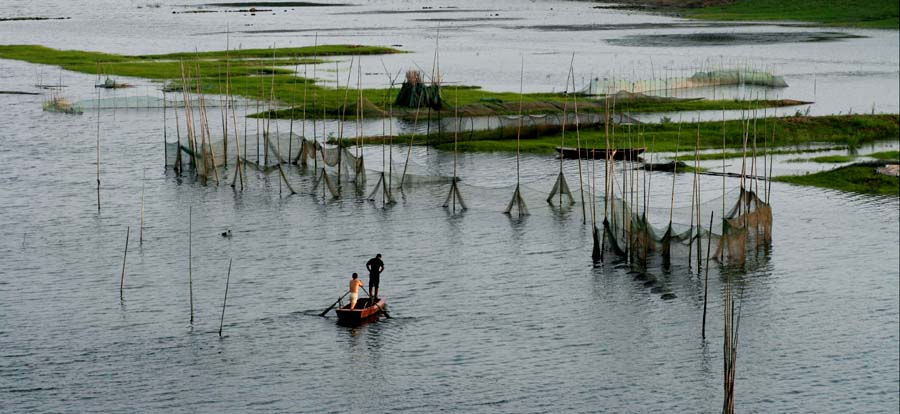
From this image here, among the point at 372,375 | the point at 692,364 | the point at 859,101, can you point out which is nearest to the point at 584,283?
the point at 692,364

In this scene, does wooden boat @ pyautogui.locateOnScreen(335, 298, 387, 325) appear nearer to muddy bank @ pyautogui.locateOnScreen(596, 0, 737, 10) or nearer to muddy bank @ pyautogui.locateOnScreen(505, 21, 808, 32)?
muddy bank @ pyautogui.locateOnScreen(505, 21, 808, 32)

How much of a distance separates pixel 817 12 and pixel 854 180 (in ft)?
311

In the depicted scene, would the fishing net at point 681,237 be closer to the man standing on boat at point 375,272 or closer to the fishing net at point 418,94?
the man standing on boat at point 375,272

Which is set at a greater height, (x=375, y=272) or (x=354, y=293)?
(x=375, y=272)

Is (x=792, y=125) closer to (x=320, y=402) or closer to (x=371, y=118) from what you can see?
(x=371, y=118)

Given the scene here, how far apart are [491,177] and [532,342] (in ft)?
66.4

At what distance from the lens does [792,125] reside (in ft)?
193

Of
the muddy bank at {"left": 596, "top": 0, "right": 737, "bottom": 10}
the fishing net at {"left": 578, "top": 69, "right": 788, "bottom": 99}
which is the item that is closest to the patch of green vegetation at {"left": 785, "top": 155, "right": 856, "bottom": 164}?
the fishing net at {"left": 578, "top": 69, "right": 788, "bottom": 99}

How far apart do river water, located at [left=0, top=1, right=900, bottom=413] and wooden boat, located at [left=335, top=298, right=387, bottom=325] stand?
41cm

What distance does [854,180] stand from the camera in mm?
46562

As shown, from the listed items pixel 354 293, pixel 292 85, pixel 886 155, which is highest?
pixel 292 85

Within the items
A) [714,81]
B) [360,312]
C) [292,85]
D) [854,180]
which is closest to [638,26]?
[714,81]

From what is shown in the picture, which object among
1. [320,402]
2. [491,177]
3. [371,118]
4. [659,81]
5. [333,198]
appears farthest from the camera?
[659,81]

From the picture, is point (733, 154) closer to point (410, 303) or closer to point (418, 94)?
point (418, 94)
